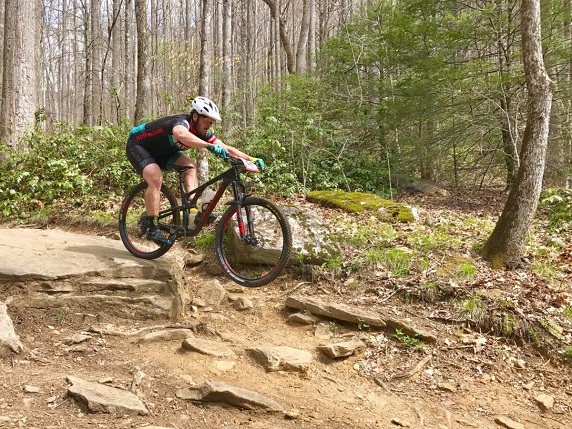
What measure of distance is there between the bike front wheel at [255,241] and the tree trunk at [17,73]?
6.30 m

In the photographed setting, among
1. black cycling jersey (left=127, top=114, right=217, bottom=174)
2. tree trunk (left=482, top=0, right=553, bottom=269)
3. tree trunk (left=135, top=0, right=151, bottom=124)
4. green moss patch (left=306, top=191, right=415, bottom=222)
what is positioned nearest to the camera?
black cycling jersey (left=127, top=114, right=217, bottom=174)

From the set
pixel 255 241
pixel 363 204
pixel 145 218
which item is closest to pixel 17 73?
pixel 145 218

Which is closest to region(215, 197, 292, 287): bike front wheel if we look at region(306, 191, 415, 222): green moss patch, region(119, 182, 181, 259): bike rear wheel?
region(119, 182, 181, 259): bike rear wheel

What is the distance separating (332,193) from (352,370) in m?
5.91

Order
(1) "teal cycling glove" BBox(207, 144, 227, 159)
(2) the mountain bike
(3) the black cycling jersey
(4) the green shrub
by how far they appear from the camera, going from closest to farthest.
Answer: (1) "teal cycling glove" BBox(207, 144, 227, 159) < (2) the mountain bike < (3) the black cycling jersey < (4) the green shrub

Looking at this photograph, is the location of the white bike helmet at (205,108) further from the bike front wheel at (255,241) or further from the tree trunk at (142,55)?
the tree trunk at (142,55)

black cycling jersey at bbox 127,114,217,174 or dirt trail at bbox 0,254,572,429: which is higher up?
black cycling jersey at bbox 127,114,217,174

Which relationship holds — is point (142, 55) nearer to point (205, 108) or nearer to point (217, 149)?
point (205, 108)

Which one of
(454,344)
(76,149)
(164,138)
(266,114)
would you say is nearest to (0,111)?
(76,149)

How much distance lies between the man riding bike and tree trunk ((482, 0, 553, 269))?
3.69 m

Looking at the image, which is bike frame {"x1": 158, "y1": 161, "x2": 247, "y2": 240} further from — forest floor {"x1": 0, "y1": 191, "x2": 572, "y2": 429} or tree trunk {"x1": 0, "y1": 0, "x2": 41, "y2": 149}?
tree trunk {"x1": 0, "y1": 0, "x2": 41, "y2": 149}

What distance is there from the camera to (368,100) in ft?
43.1

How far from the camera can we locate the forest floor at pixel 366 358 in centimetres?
334

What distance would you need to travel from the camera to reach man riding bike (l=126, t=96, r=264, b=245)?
180 inches
